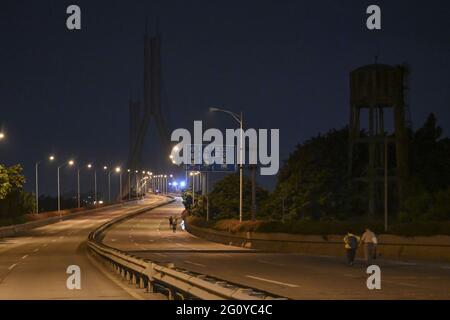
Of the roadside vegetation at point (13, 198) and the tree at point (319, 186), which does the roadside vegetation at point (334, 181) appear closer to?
the tree at point (319, 186)

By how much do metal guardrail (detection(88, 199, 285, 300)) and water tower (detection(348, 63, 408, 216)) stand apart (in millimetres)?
39846

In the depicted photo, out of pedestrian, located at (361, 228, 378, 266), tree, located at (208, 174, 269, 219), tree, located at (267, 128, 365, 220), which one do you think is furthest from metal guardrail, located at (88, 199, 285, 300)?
tree, located at (208, 174, 269, 219)

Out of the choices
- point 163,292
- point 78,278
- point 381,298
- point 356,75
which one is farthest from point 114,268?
point 356,75

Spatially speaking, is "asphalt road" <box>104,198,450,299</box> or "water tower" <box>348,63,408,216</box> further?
"water tower" <box>348,63,408,216</box>

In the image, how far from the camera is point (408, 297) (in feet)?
62.2

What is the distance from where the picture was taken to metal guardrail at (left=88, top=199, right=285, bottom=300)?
1241 cm

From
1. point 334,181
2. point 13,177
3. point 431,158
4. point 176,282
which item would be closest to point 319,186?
point 334,181

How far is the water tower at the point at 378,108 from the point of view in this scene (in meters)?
65.7

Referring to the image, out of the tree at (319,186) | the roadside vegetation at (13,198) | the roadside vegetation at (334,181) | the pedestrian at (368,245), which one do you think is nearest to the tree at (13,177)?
the roadside vegetation at (13,198)

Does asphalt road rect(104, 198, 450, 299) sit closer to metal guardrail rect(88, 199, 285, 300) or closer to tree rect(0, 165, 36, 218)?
metal guardrail rect(88, 199, 285, 300)

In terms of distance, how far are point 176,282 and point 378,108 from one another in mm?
52618

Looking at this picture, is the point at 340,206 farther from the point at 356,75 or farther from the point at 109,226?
the point at 109,226

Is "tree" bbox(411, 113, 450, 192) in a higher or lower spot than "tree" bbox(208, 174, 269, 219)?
higher
